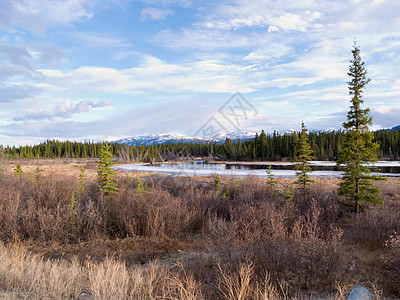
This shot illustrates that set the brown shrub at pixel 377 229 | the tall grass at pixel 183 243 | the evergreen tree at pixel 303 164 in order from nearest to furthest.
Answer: the tall grass at pixel 183 243 < the brown shrub at pixel 377 229 < the evergreen tree at pixel 303 164

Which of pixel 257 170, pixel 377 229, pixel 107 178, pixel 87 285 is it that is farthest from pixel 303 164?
pixel 257 170

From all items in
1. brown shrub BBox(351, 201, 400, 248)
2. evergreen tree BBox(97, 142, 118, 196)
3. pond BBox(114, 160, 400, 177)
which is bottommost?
pond BBox(114, 160, 400, 177)

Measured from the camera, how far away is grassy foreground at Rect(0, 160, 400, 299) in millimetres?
4180

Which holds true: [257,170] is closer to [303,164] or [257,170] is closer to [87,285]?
[303,164]

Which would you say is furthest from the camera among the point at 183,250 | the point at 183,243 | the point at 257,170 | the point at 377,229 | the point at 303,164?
the point at 257,170

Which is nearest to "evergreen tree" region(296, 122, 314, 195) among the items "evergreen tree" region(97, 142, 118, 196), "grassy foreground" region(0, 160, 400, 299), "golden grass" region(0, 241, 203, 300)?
"grassy foreground" region(0, 160, 400, 299)

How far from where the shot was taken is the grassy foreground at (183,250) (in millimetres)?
4180

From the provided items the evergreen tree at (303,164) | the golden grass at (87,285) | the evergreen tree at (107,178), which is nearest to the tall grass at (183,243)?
the golden grass at (87,285)

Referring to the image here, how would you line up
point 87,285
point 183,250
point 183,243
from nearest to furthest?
point 87,285
point 183,250
point 183,243

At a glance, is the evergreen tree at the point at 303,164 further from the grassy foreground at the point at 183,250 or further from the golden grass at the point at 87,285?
the golden grass at the point at 87,285

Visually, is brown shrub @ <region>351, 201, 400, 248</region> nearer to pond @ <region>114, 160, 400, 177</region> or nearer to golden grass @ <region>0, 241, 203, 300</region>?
golden grass @ <region>0, 241, 203, 300</region>

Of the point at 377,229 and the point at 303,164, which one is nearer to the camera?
the point at 377,229

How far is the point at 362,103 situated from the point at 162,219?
10.1 m

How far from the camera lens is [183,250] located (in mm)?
7625
